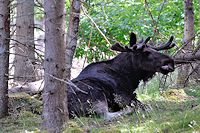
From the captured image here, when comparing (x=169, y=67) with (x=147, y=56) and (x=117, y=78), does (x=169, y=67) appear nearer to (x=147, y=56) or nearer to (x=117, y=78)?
(x=147, y=56)

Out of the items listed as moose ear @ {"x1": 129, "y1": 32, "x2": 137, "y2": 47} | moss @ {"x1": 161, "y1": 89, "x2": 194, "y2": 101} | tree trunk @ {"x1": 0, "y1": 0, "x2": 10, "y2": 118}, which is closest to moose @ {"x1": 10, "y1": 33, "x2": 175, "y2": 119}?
moose ear @ {"x1": 129, "y1": 32, "x2": 137, "y2": 47}

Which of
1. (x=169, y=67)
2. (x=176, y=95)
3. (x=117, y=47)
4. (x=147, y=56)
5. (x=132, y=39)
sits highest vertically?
(x=132, y=39)

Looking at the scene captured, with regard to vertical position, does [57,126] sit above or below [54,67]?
below

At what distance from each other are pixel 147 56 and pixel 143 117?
3.09 m

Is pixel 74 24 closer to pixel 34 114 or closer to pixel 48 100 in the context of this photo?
pixel 34 114

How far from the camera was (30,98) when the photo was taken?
8539 mm

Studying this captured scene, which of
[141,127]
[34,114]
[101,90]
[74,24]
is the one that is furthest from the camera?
[74,24]

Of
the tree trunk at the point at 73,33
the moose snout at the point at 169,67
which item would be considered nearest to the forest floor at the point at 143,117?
the moose snout at the point at 169,67

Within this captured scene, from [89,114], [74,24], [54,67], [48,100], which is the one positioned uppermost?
[74,24]

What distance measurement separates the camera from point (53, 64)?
543cm

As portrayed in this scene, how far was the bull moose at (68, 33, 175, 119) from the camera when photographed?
7574 mm

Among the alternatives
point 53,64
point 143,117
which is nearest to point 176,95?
point 143,117

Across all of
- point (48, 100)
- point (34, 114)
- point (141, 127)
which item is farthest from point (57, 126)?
point (34, 114)

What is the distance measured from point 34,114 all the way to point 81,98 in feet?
2.78
